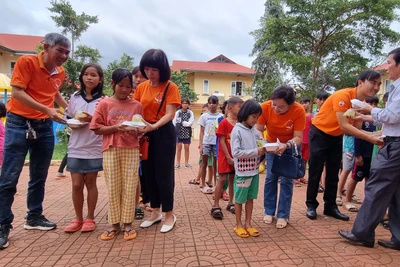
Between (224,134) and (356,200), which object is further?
(356,200)

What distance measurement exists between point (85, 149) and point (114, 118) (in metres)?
0.51

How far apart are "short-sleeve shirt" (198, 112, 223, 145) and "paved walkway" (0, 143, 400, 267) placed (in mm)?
1877

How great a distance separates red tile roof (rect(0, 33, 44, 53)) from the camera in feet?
95.9

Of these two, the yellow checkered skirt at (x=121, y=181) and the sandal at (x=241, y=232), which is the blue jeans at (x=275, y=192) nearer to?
the sandal at (x=241, y=232)

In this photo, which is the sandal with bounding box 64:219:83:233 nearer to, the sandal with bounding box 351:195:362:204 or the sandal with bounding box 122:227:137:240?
the sandal with bounding box 122:227:137:240

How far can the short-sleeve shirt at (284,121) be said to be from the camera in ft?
11.1

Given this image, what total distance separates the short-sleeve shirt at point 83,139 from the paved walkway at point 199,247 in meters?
0.90

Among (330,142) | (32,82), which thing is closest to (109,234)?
(32,82)

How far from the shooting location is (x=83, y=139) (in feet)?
10.3

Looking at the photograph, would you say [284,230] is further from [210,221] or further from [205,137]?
[205,137]

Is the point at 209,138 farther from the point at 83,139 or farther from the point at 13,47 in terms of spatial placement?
the point at 13,47

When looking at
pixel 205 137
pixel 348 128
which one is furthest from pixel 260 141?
pixel 205 137

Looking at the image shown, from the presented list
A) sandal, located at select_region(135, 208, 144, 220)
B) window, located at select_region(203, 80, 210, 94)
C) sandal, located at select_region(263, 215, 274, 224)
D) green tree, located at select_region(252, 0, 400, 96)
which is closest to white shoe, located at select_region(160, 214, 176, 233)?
sandal, located at select_region(135, 208, 144, 220)

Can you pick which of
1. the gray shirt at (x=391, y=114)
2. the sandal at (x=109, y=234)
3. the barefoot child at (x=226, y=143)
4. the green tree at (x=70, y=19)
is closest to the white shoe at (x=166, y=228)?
the sandal at (x=109, y=234)
